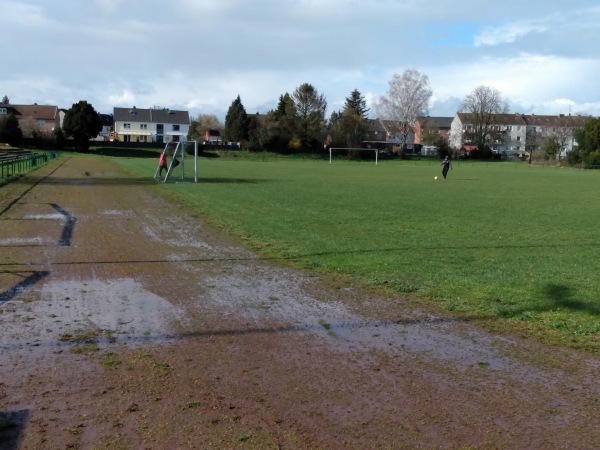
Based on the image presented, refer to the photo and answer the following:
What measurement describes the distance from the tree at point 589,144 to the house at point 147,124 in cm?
8151

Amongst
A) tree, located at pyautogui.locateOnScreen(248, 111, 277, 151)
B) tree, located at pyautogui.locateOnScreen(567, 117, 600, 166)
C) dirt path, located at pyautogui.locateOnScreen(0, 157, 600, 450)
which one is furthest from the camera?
tree, located at pyautogui.locateOnScreen(248, 111, 277, 151)

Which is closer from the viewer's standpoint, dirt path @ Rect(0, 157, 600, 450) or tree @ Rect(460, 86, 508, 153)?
dirt path @ Rect(0, 157, 600, 450)

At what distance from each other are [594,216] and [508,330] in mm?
15588

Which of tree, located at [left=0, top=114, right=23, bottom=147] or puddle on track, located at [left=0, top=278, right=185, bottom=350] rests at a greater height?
tree, located at [left=0, top=114, right=23, bottom=147]

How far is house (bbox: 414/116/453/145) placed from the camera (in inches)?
5364

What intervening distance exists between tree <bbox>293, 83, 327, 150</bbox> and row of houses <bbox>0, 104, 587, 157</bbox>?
35.9 ft

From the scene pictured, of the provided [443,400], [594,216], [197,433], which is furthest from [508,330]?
[594,216]

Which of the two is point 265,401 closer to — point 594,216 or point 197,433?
point 197,433

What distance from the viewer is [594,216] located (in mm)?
20188

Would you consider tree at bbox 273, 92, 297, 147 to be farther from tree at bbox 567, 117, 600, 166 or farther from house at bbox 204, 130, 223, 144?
tree at bbox 567, 117, 600, 166

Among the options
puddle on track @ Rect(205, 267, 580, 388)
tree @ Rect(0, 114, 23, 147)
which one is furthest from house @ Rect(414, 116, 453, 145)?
puddle on track @ Rect(205, 267, 580, 388)

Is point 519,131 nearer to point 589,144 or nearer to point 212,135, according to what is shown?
point 589,144

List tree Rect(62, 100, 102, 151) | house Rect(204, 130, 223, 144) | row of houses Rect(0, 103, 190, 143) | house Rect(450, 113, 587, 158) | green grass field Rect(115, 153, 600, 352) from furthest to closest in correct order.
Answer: house Rect(204, 130, 223, 144) < row of houses Rect(0, 103, 190, 143) < house Rect(450, 113, 587, 158) < tree Rect(62, 100, 102, 151) < green grass field Rect(115, 153, 600, 352)

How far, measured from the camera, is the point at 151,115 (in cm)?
13950
